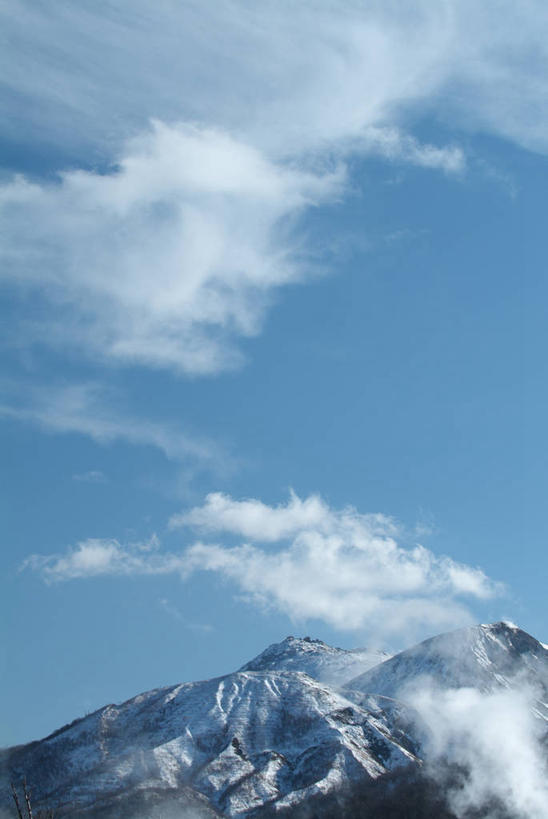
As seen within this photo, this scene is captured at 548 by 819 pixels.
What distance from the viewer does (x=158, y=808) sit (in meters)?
197

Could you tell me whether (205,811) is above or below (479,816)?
above

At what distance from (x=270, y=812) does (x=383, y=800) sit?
2606 cm

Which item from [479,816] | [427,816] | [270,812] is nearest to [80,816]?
[270,812]

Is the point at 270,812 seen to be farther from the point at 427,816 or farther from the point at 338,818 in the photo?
the point at 427,816

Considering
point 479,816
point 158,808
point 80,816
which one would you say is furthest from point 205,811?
point 479,816

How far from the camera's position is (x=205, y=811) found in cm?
19938

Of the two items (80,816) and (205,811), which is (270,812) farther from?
(80,816)

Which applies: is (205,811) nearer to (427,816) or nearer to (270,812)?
(270,812)

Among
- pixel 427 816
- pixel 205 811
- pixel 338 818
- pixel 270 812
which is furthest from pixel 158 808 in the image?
pixel 427 816

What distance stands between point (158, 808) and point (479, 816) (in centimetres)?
7255

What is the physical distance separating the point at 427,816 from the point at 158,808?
198 ft

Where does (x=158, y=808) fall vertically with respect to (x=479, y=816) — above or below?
above

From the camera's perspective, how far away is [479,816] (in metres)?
198

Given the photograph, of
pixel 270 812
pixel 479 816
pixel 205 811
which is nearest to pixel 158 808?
pixel 205 811
